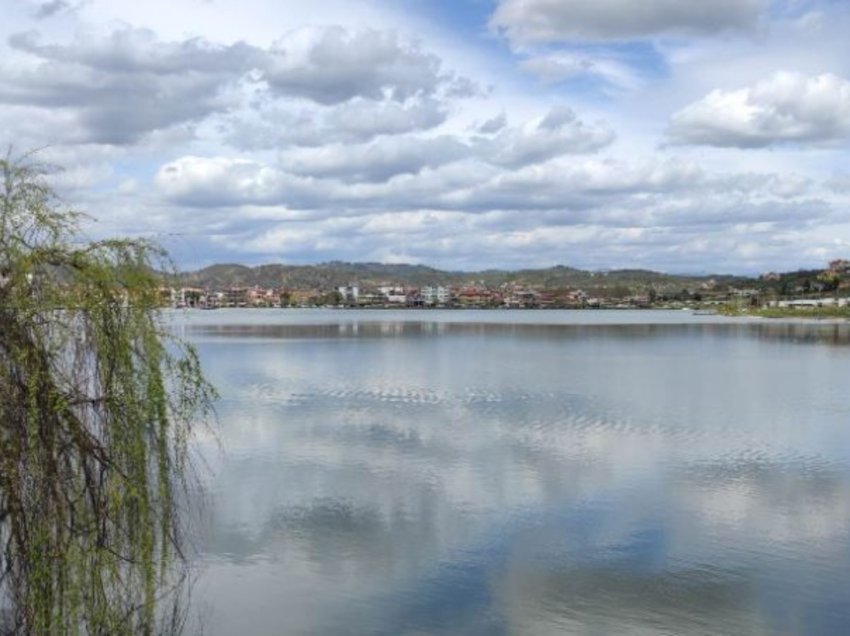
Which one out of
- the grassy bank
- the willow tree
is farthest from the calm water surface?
the grassy bank

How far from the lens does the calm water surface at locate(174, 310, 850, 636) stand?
14.6 meters

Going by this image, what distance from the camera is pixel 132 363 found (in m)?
9.27

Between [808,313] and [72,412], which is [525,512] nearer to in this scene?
[72,412]

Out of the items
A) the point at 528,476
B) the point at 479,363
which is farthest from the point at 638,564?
the point at 479,363

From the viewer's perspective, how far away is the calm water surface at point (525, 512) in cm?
1456

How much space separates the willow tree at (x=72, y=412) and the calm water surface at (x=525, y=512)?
5.05 metres

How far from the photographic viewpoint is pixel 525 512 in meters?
20.5

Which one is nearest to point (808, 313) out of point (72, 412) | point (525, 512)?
point (525, 512)

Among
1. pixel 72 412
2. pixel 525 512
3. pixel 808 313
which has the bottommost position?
pixel 525 512

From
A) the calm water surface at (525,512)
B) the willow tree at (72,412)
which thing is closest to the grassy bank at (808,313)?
the calm water surface at (525,512)

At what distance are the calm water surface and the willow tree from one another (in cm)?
505

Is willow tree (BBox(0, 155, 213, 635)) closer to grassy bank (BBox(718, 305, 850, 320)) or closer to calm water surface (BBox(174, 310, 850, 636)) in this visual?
calm water surface (BBox(174, 310, 850, 636))

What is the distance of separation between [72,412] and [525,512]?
1351cm

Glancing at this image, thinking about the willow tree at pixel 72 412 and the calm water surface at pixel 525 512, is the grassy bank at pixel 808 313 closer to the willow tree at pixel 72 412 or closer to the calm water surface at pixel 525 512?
the calm water surface at pixel 525 512
